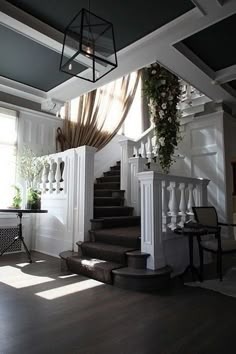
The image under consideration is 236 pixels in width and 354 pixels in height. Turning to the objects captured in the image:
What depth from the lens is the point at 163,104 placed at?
489 centimetres

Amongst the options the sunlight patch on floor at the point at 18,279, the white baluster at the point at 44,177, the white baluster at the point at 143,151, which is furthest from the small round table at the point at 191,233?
the white baluster at the point at 44,177

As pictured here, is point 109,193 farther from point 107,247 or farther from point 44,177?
point 107,247

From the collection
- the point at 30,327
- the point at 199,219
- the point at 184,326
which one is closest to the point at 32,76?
the point at 199,219

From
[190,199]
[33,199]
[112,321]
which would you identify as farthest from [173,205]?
[33,199]

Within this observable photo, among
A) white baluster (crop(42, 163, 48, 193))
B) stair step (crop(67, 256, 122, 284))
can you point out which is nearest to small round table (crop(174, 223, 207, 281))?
stair step (crop(67, 256, 122, 284))

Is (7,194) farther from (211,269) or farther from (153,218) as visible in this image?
(211,269)

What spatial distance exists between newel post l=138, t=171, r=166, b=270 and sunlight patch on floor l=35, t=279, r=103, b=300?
71 centimetres

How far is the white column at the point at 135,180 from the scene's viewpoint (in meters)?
5.18

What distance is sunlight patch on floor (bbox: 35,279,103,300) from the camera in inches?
106

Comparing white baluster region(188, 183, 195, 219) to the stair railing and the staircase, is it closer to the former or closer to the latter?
the stair railing

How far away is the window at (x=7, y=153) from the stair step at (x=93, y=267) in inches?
82.4

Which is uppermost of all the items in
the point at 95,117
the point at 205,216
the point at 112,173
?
the point at 95,117

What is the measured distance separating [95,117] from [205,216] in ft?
11.2

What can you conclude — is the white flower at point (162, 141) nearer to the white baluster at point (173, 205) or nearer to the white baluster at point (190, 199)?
the white baluster at point (190, 199)
